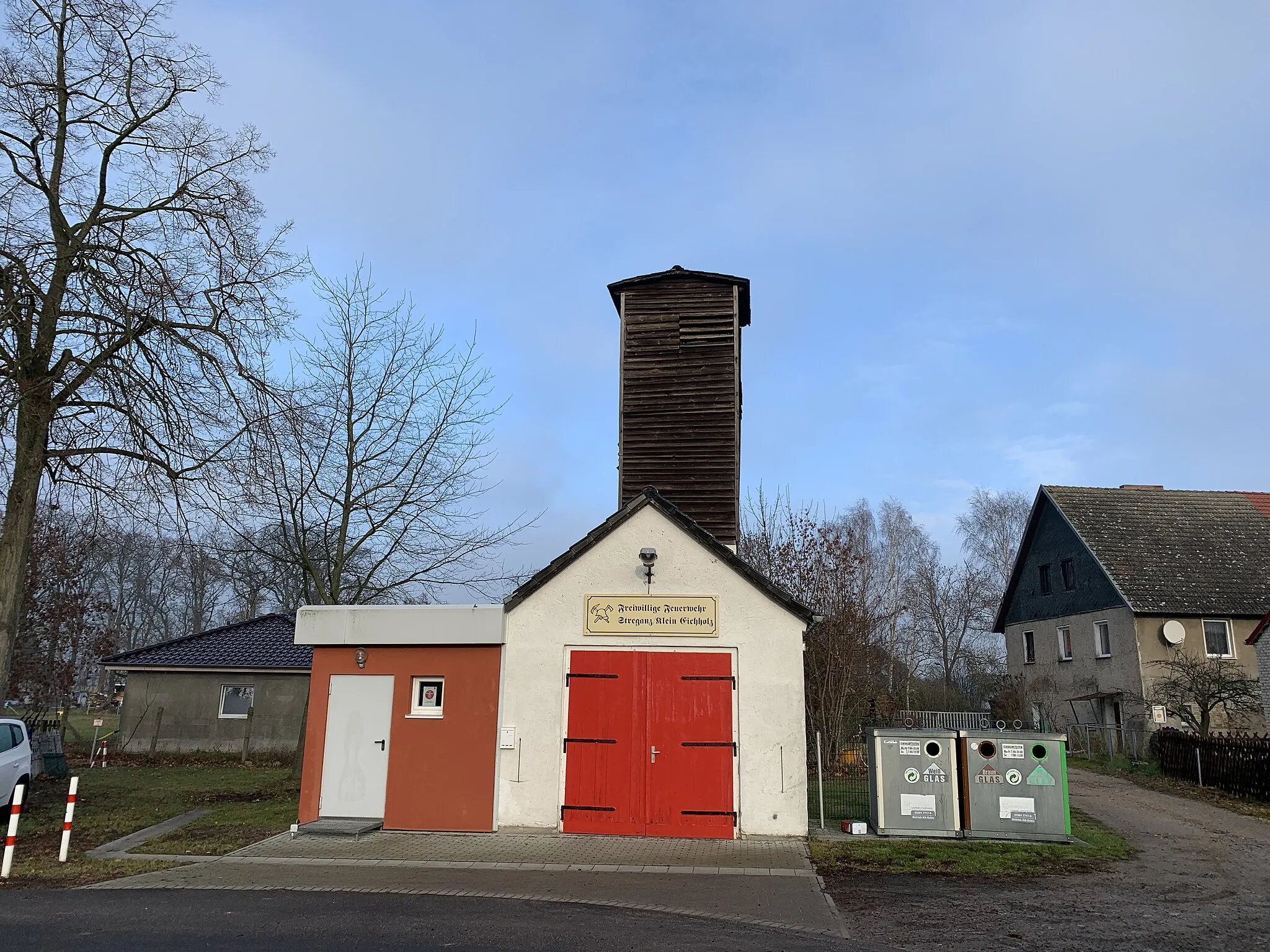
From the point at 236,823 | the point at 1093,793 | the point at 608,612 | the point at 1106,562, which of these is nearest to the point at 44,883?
the point at 236,823

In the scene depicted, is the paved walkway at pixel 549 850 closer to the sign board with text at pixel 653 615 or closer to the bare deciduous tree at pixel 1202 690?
the sign board with text at pixel 653 615

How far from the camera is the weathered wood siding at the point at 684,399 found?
16683mm

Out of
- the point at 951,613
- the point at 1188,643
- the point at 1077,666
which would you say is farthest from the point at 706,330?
the point at 951,613

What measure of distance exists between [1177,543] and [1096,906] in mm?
26496

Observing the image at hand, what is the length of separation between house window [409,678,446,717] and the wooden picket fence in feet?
50.0

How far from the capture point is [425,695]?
13.0 meters

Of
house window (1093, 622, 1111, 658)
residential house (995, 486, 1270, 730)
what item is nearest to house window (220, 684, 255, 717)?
residential house (995, 486, 1270, 730)

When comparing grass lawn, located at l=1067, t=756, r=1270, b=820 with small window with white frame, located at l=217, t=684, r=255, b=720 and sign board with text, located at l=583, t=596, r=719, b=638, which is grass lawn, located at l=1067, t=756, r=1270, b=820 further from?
small window with white frame, located at l=217, t=684, r=255, b=720

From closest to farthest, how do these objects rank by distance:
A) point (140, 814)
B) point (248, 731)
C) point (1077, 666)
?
point (140, 814), point (248, 731), point (1077, 666)

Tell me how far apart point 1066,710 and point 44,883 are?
105ft

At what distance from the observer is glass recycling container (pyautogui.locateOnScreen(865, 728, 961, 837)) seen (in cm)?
1198

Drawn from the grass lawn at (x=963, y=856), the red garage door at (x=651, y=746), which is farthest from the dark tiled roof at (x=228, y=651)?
the grass lawn at (x=963, y=856)

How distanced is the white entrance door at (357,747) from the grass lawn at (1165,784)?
14.6m

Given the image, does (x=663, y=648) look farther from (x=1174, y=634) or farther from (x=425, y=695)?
(x=1174, y=634)
